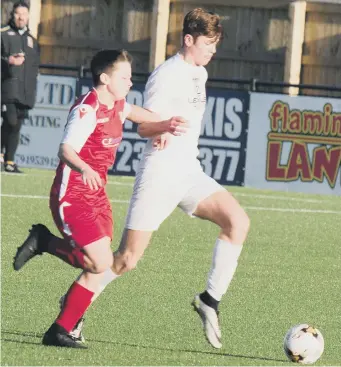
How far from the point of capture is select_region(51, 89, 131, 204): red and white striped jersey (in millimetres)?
7711

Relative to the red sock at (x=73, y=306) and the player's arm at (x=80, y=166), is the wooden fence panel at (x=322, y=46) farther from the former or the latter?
the player's arm at (x=80, y=166)

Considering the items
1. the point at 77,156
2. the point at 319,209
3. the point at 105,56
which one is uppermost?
the point at 105,56

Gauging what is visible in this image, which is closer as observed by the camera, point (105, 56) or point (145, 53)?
point (105, 56)

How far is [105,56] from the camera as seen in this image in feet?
26.0

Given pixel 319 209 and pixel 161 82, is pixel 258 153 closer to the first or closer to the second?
pixel 319 209

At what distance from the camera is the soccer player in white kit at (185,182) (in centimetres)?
831

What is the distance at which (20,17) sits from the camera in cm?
1928

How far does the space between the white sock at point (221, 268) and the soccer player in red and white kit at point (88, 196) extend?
0.72 meters

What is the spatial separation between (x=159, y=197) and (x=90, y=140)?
73 cm

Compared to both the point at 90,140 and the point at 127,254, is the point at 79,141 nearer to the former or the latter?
the point at 90,140

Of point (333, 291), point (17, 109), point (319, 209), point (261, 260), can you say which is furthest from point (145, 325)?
point (17, 109)

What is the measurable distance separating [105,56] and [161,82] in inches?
23.1

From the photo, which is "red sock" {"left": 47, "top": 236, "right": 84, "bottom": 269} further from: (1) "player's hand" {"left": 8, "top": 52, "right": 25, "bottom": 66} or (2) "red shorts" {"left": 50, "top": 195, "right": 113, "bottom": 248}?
(1) "player's hand" {"left": 8, "top": 52, "right": 25, "bottom": 66}

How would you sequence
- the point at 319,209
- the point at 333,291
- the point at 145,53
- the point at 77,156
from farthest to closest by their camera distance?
the point at 145,53, the point at 319,209, the point at 333,291, the point at 77,156
